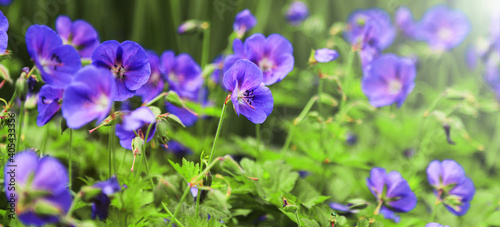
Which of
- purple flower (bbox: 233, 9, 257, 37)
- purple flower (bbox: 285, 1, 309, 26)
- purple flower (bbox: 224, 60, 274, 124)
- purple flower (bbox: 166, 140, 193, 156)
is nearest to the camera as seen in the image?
purple flower (bbox: 224, 60, 274, 124)

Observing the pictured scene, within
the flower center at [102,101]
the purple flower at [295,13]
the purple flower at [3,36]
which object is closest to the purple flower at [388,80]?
the purple flower at [295,13]

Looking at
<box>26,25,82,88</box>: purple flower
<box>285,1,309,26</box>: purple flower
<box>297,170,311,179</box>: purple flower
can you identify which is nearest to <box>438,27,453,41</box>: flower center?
<box>285,1,309,26</box>: purple flower

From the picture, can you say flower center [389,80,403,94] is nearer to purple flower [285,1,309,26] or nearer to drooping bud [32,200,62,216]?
purple flower [285,1,309,26]

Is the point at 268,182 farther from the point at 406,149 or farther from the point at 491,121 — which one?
the point at 491,121

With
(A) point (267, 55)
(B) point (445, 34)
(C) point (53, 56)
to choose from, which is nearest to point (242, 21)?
(A) point (267, 55)

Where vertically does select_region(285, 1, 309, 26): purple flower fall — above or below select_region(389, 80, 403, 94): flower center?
above

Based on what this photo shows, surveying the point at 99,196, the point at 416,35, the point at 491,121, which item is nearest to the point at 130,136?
the point at 99,196

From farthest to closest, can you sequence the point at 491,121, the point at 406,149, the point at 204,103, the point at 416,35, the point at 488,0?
1. the point at 488,0
2. the point at 491,121
3. the point at 416,35
4. the point at 406,149
5. the point at 204,103
